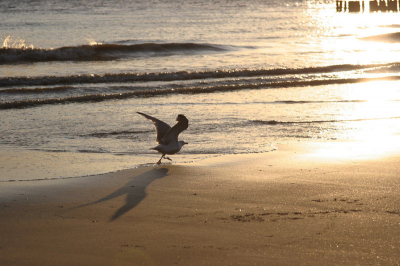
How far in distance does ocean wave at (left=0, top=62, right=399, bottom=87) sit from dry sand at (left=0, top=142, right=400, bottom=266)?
361 inches

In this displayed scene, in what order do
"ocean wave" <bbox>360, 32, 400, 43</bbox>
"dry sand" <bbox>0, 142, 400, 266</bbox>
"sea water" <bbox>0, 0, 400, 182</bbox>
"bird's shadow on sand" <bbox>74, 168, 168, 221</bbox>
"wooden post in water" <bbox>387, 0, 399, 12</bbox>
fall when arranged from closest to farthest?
"dry sand" <bbox>0, 142, 400, 266</bbox>
"bird's shadow on sand" <bbox>74, 168, 168, 221</bbox>
"sea water" <bbox>0, 0, 400, 182</bbox>
"ocean wave" <bbox>360, 32, 400, 43</bbox>
"wooden post in water" <bbox>387, 0, 399, 12</bbox>

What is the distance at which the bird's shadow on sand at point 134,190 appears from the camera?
4.81 m

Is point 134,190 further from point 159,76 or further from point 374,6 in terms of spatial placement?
point 374,6

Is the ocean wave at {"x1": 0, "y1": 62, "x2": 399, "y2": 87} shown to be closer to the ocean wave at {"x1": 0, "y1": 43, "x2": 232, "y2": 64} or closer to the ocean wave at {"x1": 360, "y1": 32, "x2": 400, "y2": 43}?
the ocean wave at {"x1": 0, "y1": 43, "x2": 232, "y2": 64}

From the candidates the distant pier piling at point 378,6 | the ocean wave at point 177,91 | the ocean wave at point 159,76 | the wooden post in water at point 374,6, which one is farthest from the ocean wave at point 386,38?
the distant pier piling at point 378,6

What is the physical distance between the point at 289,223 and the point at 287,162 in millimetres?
2201

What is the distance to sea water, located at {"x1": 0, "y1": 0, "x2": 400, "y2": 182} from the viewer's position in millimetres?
7539

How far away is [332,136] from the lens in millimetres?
8055

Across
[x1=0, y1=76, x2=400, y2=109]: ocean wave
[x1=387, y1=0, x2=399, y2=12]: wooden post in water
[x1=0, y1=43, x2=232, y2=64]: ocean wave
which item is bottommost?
[x1=0, y1=76, x2=400, y2=109]: ocean wave

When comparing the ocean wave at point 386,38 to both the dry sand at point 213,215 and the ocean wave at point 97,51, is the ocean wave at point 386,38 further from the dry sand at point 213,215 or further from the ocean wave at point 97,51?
the dry sand at point 213,215

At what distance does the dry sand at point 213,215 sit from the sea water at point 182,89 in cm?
85

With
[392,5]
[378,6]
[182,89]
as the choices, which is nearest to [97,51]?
[182,89]

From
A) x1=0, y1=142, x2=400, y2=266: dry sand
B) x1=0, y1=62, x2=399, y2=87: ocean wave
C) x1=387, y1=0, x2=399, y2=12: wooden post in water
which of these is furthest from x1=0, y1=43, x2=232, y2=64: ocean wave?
x1=387, y1=0, x2=399, y2=12: wooden post in water

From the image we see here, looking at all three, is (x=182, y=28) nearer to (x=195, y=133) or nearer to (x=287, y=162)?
(x=195, y=133)
